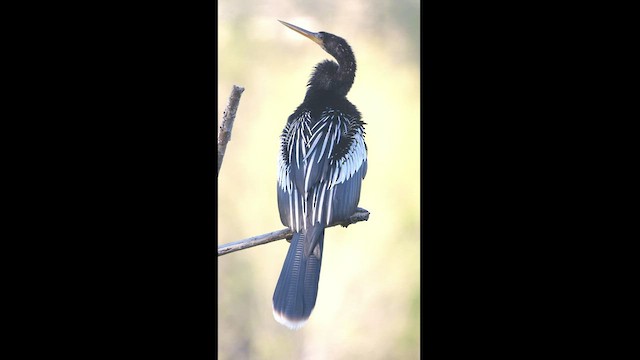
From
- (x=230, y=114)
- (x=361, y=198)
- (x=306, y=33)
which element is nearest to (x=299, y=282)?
(x=361, y=198)

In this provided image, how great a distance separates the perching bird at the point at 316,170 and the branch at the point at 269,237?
0.03m

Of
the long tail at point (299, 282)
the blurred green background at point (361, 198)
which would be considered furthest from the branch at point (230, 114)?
the long tail at point (299, 282)

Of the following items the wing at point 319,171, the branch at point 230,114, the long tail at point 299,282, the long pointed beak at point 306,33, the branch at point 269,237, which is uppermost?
the long pointed beak at point 306,33

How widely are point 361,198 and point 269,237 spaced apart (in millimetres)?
415

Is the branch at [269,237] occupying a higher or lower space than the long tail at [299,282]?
higher

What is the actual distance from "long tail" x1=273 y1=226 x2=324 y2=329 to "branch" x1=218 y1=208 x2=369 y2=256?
69 millimetres

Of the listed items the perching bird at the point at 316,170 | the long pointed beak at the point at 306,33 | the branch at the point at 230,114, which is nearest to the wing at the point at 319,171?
the perching bird at the point at 316,170

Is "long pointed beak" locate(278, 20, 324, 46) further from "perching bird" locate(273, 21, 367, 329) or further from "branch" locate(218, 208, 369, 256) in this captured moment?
"branch" locate(218, 208, 369, 256)

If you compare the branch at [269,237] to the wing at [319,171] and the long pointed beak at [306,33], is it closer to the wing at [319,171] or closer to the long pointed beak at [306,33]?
the wing at [319,171]

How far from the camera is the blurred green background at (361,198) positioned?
4.25 m

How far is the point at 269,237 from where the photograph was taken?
4262 mm

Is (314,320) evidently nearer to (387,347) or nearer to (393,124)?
(387,347)

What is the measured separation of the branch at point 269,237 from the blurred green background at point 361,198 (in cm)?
2

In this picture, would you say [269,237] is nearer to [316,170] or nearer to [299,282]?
A: [299,282]
